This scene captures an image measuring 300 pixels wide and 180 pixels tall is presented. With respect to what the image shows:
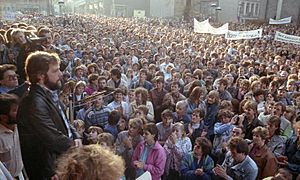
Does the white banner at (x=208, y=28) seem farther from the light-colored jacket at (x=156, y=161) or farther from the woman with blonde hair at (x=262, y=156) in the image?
the light-colored jacket at (x=156, y=161)

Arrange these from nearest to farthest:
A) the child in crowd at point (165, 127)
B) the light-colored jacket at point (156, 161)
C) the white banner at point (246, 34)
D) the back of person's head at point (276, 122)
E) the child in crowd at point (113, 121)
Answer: the light-colored jacket at point (156, 161) < the back of person's head at point (276, 122) < the child in crowd at point (165, 127) < the child in crowd at point (113, 121) < the white banner at point (246, 34)

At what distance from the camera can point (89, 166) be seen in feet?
5.91

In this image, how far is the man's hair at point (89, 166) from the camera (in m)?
1.79

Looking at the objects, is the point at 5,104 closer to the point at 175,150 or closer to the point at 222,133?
the point at 175,150

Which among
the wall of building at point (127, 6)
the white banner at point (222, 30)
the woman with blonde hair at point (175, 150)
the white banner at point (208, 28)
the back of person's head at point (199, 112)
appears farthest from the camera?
the wall of building at point (127, 6)

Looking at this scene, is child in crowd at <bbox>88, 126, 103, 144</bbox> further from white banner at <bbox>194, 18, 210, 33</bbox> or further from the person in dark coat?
white banner at <bbox>194, 18, 210, 33</bbox>

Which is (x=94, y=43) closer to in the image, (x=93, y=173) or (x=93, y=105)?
(x=93, y=105)

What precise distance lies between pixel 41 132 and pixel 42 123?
65 millimetres

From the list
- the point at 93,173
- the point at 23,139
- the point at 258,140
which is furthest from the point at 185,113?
the point at 93,173

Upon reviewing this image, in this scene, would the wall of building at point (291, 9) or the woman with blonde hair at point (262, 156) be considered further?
the wall of building at point (291, 9)

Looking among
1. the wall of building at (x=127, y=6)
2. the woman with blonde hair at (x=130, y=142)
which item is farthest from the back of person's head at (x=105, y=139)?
the wall of building at (x=127, y=6)

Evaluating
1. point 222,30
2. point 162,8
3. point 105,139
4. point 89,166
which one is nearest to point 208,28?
point 222,30

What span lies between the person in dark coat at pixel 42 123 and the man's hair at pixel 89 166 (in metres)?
0.68

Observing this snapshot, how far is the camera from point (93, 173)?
1.78 m
